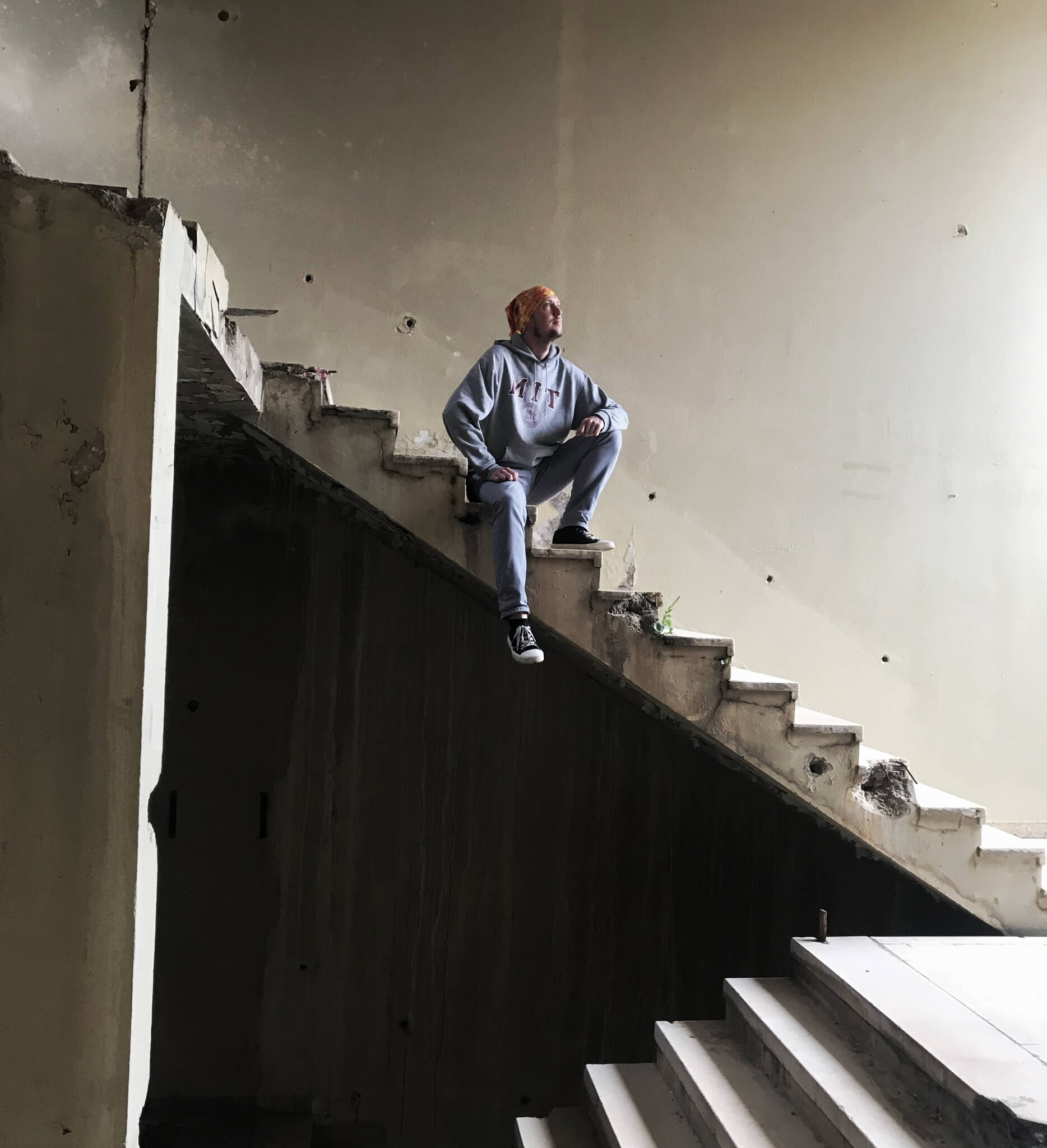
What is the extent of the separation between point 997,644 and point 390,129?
15.7ft

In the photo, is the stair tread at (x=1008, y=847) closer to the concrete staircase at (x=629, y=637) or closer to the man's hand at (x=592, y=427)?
the concrete staircase at (x=629, y=637)

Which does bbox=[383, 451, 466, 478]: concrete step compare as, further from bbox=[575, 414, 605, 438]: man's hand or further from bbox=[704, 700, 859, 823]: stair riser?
bbox=[704, 700, 859, 823]: stair riser

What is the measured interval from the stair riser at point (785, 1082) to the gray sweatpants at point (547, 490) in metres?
1.92

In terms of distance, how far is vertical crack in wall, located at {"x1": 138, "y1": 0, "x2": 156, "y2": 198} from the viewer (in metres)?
4.93

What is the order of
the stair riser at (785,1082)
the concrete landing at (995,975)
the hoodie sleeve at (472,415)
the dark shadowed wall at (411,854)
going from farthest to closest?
the dark shadowed wall at (411,854), the hoodie sleeve at (472,415), the concrete landing at (995,975), the stair riser at (785,1082)

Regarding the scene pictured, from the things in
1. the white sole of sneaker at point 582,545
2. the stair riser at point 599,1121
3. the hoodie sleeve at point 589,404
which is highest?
the hoodie sleeve at point 589,404

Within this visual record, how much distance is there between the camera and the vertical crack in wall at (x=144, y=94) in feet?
16.2

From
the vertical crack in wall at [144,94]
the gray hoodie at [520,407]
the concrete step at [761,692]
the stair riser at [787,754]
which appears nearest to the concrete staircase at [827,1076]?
the stair riser at [787,754]

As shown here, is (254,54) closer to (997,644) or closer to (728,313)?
(728,313)

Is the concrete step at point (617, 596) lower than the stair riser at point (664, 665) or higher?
higher

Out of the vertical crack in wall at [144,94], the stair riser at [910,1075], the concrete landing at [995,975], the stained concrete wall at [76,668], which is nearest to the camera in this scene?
the stained concrete wall at [76,668]

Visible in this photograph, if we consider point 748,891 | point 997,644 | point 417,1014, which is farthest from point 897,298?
point 417,1014

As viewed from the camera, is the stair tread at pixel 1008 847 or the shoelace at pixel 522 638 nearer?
the shoelace at pixel 522 638

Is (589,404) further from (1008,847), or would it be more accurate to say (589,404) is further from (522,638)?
(1008,847)
